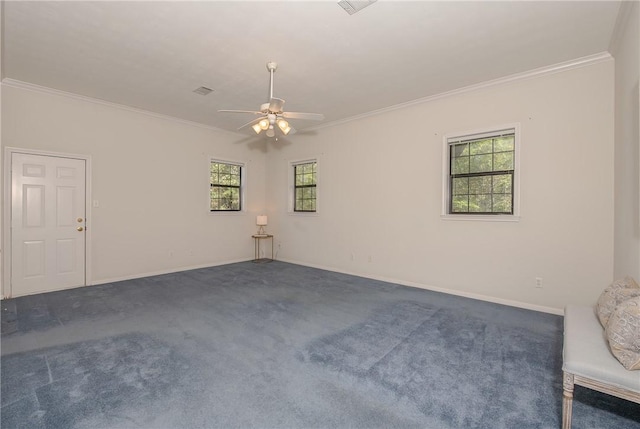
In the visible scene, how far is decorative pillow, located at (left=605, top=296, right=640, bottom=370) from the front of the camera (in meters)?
1.54

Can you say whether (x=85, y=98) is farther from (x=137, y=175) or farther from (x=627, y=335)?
(x=627, y=335)

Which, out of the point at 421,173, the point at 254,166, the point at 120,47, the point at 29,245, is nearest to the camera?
the point at 120,47

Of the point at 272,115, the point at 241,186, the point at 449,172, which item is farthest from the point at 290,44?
the point at 241,186

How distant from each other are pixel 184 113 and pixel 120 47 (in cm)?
224

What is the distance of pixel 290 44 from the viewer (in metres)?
3.12

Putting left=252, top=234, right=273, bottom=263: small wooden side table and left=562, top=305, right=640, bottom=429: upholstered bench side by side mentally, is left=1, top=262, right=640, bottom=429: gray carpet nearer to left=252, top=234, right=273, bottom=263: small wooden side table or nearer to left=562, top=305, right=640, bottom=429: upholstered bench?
left=562, top=305, right=640, bottom=429: upholstered bench

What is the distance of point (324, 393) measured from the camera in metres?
2.03

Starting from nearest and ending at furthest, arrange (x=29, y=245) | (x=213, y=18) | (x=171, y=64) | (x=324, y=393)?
(x=324, y=393), (x=213, y=18), (x=171, y=64), (x=29, y=245)

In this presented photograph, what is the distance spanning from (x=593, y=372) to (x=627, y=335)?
0.27 meters

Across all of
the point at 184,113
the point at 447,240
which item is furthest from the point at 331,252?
the point at 184,113

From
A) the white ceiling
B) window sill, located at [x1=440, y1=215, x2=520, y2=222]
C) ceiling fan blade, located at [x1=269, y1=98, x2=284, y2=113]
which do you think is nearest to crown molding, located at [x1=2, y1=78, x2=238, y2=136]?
the white ceiling

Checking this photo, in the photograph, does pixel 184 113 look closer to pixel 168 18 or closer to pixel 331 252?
pixel 168 18

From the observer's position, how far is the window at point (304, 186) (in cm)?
651

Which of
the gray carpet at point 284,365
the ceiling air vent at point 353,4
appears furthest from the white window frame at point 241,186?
the ceiling air vent at point 353,4
